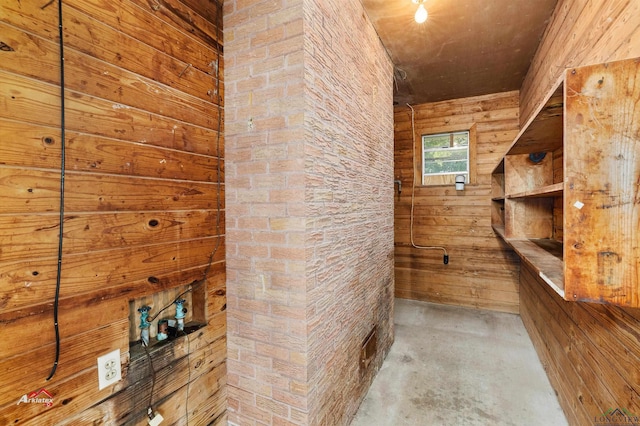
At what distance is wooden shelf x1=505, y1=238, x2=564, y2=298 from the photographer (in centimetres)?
119

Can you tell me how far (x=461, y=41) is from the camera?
2.51 m

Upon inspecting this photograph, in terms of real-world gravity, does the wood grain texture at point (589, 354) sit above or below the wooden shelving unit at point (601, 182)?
below

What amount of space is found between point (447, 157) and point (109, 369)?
159 inches

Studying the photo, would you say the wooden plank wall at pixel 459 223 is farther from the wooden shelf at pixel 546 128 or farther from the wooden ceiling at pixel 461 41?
the wooden shelf at pixel 546 128

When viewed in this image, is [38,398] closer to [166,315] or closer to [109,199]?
[166,315]

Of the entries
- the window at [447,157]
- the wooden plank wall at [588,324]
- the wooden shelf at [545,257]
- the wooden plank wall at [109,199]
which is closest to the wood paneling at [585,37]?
the wooden plank wall at [588,324]

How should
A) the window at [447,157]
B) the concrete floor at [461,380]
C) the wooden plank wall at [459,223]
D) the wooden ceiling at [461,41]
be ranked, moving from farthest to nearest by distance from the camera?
the window at [447,157], the wooden plank wall at [459,223], the wooden ceiling at [461,41], the concrete floor at [461,380]

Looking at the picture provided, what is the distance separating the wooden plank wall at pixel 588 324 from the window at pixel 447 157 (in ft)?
4.22

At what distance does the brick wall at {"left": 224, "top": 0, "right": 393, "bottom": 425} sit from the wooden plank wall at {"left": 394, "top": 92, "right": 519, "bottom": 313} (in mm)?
2566

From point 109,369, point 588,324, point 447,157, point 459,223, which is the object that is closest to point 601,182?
point 588,324

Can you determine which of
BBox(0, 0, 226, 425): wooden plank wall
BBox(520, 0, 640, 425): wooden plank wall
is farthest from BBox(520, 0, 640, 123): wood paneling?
BBox(0, 0, 226, 425): wooden plank wall

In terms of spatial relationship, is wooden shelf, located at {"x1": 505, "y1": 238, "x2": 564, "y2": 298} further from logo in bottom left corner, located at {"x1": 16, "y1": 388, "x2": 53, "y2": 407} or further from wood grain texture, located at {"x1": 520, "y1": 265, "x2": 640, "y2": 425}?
logo in bottom left corner, located at {"x1": 16, "y1": 388, "x2": 53, "y2": 407}

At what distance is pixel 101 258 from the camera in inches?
40.2

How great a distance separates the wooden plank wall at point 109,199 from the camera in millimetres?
833
